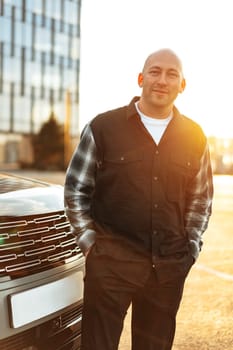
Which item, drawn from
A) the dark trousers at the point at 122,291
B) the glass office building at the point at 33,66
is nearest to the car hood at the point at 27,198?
the dark trousers at the point at 122,291

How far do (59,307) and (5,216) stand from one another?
1.71ft

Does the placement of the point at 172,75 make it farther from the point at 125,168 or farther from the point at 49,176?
the point at 49,176

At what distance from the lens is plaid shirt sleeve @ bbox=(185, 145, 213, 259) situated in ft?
8.25

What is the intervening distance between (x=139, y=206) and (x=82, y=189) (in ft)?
0.98

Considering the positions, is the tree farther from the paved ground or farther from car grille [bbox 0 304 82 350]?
car grille [bbox 0 304 82 350]

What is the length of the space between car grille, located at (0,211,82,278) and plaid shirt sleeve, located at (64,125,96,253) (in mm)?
198

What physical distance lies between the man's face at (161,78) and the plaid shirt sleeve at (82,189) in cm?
33

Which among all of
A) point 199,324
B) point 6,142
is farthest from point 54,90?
point 199,324

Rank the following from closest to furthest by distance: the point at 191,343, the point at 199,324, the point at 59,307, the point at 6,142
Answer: the point at 59,307 < the point at 191,343 < the point at 199,324 < the point at 6,142

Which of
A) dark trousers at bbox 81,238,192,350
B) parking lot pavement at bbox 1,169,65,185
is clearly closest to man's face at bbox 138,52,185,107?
dark trousers at bbox 81,238,192,350

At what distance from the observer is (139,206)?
7.66 ft

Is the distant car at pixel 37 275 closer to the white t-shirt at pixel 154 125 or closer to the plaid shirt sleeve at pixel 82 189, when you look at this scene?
the plaid shirt sleeve at pixel 82 189

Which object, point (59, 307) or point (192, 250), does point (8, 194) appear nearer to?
point (59, 307)

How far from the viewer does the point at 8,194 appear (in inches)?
106
